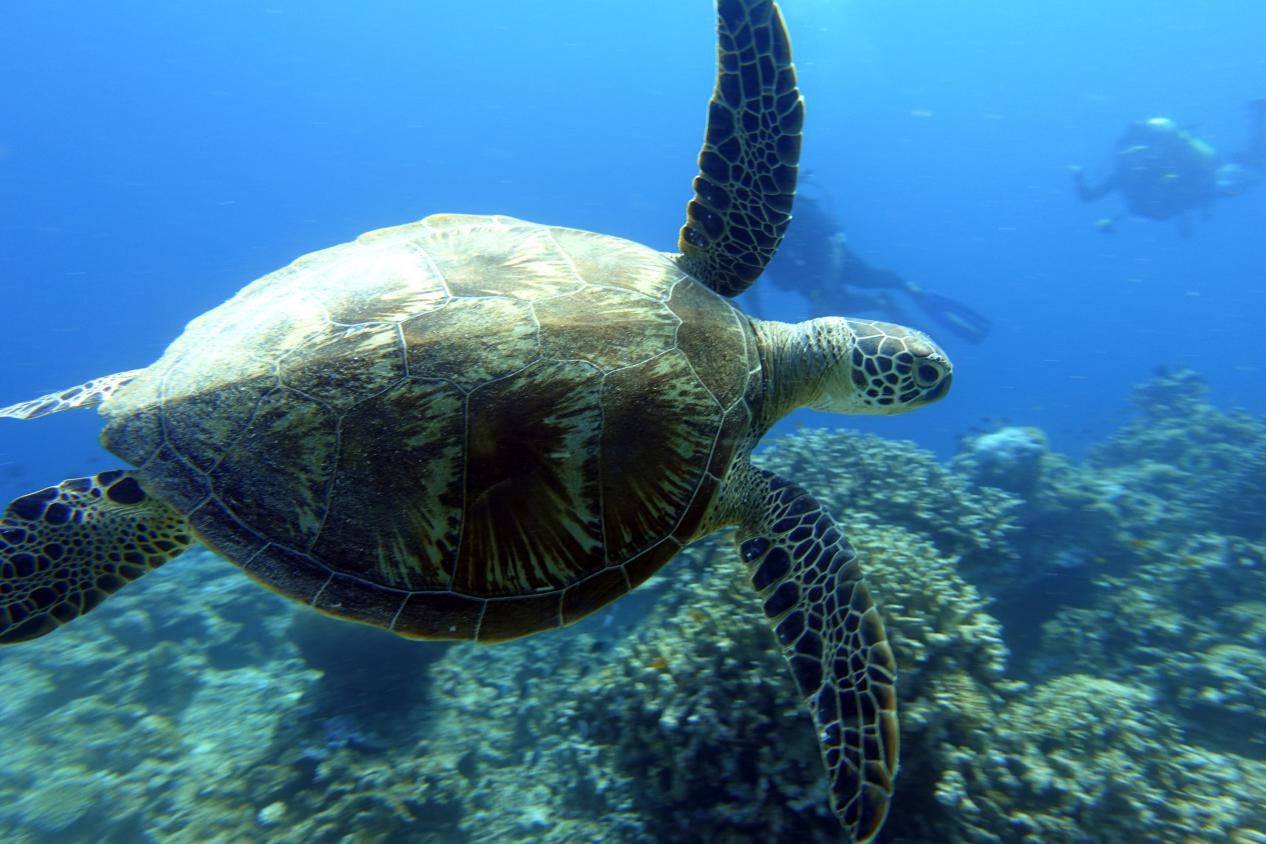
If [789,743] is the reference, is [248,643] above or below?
below

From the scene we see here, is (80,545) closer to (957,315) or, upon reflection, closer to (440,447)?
(440,447)

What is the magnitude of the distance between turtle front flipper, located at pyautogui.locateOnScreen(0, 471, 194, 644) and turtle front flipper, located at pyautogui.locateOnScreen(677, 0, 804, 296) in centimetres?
320

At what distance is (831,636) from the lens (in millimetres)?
2678

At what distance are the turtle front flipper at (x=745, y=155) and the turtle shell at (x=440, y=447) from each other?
3.75ft

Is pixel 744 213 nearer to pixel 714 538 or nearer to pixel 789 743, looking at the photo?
pixel 714 538

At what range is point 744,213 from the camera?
3654 millimetres

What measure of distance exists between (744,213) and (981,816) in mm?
3489

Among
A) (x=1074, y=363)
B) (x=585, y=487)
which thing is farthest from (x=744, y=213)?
(x=1074, y=363)

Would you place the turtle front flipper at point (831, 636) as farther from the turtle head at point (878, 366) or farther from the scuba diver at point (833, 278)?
the scuba diver at point (833, 278)

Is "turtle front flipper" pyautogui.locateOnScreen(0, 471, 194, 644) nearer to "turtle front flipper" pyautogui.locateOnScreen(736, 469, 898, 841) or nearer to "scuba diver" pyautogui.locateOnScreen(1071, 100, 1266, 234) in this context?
"turtle front flipper" pyautogui.locateOnScreen(736, 469, 898, 841)

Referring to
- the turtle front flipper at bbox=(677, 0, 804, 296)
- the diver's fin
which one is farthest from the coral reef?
the diver's fin

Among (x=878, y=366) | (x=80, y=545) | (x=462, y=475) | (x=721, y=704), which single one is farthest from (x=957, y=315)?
(x=80, y=545)

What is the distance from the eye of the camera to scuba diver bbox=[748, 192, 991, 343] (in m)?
14.6

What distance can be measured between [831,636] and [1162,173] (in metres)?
26.1
